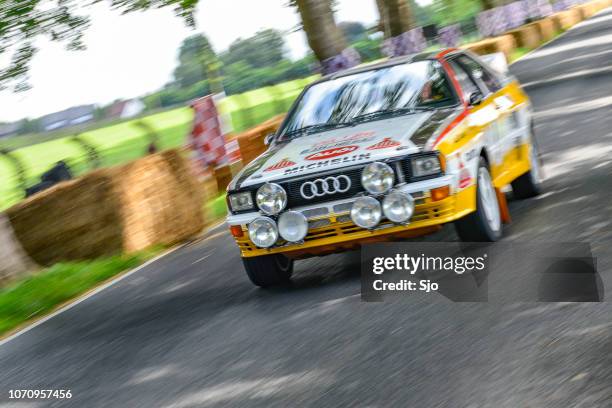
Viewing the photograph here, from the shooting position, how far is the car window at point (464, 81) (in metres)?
8.35

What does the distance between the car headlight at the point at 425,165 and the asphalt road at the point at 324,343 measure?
2.94 feet

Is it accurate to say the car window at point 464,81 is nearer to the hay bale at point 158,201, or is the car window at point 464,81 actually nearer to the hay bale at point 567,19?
the hay bale at point 158,201

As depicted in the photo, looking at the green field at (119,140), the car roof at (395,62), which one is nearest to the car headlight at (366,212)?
the car roof at (395,62)

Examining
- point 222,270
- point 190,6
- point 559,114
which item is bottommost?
point 559,114

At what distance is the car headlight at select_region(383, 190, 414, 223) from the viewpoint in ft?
22.7

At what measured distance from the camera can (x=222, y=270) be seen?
9172 millimetres

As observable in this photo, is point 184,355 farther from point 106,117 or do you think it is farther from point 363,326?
point 106,117

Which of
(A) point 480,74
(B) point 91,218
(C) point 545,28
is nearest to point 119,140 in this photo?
(C) point 545,28

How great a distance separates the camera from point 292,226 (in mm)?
7180

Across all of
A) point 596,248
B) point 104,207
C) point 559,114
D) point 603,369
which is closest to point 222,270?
point 104,207

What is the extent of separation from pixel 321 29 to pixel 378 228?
574 inches

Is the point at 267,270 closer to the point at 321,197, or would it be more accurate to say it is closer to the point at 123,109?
the point at 321,197

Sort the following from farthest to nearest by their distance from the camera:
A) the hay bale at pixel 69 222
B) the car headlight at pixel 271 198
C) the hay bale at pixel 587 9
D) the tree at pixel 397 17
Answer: the hay bale at pixel 587 9 < the tree at pixel 397 17 < the hay bale at pixel 69 222 < the car headlight at pixel 271 198

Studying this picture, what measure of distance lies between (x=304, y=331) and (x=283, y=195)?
4.04 ft
